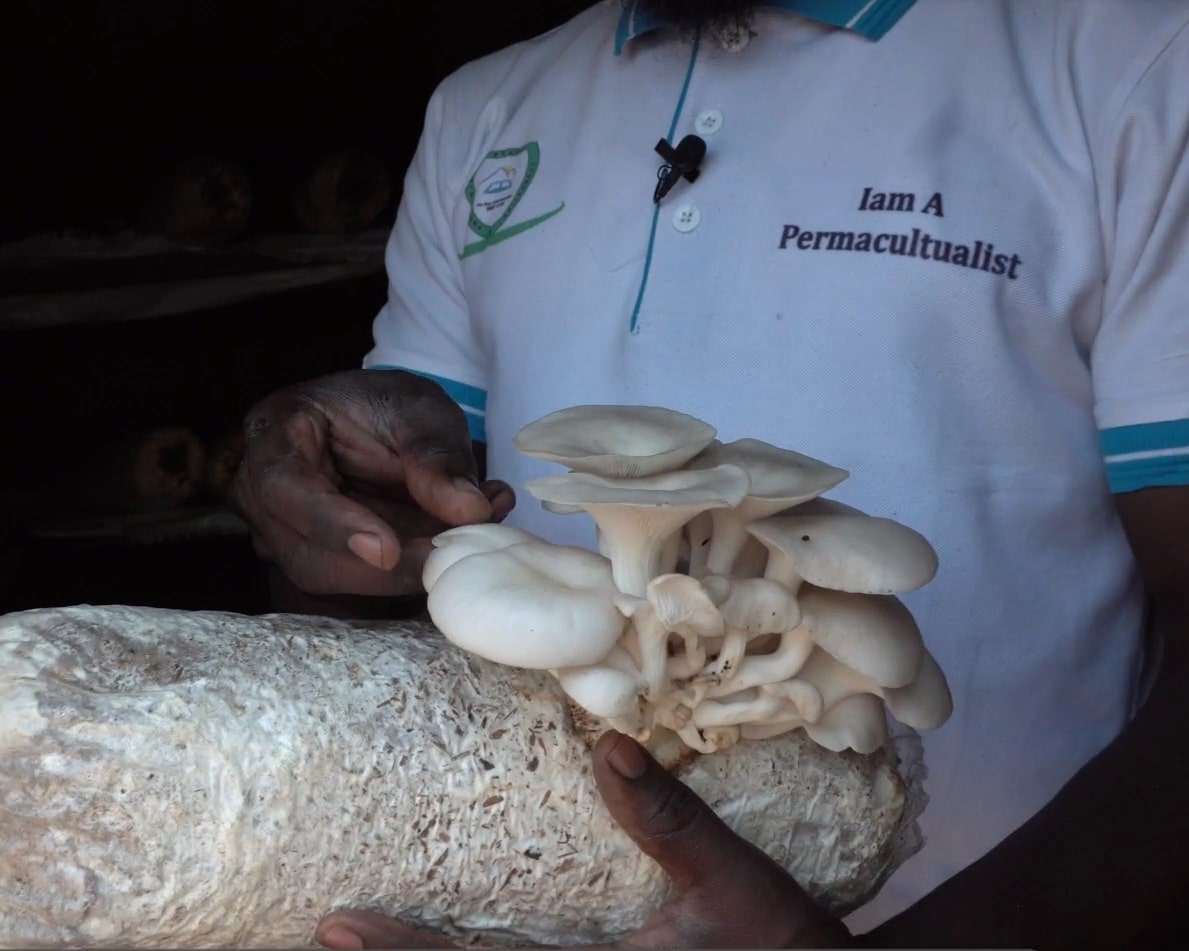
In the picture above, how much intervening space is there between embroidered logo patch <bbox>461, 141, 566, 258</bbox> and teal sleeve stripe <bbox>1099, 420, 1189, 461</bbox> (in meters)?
0.85

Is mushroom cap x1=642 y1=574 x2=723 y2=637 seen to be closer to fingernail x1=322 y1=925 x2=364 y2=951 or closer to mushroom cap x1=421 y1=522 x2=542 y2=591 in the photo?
mushroom cap x1=421 y1=522 x2=542 y2=591

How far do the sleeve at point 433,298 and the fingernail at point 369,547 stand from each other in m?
0.87

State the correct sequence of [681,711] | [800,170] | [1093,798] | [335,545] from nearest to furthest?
[681,711], [335,545], [1093,798], [800,170]

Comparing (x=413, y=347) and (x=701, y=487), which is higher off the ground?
(x=701, y=487)

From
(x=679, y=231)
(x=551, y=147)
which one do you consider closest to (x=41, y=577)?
(x=551, y=147)

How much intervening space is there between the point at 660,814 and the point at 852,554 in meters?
0.28

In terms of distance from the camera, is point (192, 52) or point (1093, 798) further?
point (192, 52)

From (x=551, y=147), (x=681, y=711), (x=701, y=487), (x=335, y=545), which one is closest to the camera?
(x=701, y=487)

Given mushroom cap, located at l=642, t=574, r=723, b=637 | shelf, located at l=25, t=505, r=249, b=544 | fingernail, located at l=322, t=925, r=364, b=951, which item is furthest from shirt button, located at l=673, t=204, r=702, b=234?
shelf, located at l=25, t=505, r=249, b=544

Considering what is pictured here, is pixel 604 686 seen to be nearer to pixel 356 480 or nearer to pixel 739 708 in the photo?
pixel 739 708

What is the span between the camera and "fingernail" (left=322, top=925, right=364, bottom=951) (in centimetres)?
118

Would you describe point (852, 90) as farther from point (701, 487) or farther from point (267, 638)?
point (267, 638)

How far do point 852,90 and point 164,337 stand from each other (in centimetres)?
203

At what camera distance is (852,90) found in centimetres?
175
